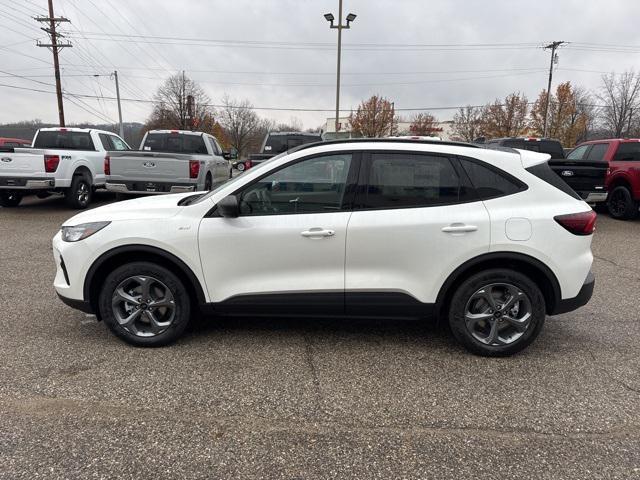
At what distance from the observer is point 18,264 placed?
6.14m

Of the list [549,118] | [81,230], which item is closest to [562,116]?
[549,118]

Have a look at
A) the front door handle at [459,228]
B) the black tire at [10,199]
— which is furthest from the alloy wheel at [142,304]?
the black tire at [10,199]

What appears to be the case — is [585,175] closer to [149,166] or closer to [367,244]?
[367,244]

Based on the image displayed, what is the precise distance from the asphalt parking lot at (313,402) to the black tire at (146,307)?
0.37 feet

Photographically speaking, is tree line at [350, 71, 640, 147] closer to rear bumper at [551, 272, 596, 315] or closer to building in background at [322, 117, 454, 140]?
building in background at [322, 117, 454, 140]

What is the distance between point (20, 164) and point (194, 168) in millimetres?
3871

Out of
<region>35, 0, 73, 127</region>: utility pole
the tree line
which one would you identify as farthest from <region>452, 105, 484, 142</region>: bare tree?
<region>35, 0, 73, 127</region>: utility pole

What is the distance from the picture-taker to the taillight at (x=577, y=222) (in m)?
3.28

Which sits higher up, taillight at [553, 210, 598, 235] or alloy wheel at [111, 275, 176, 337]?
taillight at [553, 210, 598, 235]

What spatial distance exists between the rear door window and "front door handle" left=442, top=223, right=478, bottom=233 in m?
9.38

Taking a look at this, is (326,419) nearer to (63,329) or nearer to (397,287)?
(397,287)

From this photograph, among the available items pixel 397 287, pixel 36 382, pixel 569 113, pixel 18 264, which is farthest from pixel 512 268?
pixel 569 113

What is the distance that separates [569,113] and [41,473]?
50.1 m

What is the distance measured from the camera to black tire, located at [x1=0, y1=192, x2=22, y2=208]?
11.2 meters
